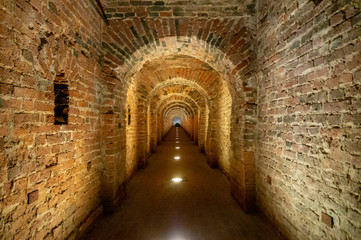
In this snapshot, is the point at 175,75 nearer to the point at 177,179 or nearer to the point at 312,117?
the point at 177,179

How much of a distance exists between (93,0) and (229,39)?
91.2 inches

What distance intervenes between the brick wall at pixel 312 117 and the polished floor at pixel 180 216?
21.5 inches

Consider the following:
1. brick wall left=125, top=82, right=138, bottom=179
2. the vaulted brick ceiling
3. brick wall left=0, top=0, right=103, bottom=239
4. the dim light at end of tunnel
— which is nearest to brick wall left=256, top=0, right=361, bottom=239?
the dim light at end of tunnel

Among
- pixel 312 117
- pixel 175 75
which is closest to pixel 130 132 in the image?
pixel 175 75

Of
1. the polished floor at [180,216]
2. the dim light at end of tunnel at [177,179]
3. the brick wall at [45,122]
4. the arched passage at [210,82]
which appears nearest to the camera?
the brick wall at [45,122]

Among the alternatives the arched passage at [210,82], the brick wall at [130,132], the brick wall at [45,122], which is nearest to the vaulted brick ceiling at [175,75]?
the arched passage at [210,82]

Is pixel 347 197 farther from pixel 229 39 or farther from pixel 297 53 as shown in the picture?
pixel 229 39

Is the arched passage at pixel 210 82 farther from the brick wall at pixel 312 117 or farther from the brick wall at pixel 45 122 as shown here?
the brick wall at pixel 45 122

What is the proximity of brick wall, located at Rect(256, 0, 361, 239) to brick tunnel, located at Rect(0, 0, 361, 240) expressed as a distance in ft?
0.04

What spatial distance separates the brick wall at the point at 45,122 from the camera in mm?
1438

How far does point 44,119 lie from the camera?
1834 mm

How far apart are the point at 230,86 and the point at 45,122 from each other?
3.13 meters

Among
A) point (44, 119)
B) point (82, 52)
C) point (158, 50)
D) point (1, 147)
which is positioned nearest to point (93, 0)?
point (82, 52)

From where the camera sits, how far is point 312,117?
6.18 feet
